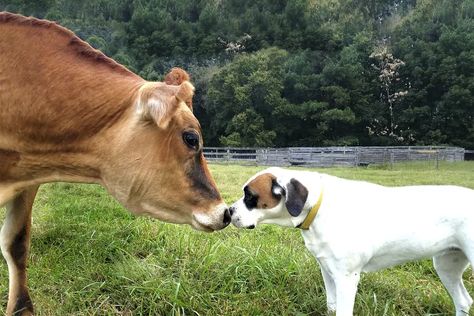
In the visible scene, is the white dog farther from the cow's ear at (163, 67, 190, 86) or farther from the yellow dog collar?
the cow's ear at (163, 67, 190, 86)

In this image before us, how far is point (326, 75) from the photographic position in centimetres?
4978

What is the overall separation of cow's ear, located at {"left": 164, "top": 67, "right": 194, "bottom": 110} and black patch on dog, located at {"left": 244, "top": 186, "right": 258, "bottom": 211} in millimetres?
948

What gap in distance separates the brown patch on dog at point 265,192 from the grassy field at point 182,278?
2.08ft

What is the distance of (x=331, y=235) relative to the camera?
3.53m

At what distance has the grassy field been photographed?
372cm

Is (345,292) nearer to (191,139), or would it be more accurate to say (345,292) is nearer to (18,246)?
(191,139)

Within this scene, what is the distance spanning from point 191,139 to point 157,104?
260 mm

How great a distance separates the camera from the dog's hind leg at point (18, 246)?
11.6 feet

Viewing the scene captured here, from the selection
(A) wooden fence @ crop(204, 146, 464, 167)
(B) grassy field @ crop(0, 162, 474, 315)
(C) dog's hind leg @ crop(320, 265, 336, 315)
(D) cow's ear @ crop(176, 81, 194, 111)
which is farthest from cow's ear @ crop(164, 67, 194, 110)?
(A) wooden fence @ crop(204, 146, 464, 167)

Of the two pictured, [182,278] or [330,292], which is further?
[182,278]

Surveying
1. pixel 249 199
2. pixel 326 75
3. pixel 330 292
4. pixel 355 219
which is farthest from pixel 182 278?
pixel 326 75

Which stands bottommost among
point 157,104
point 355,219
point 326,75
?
point 355,219

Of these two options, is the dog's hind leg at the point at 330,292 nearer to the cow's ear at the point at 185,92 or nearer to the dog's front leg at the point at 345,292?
the dog's front leg at the point at 345,292

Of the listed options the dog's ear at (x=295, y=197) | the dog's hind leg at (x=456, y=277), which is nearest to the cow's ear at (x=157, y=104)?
the dog's ear at (x=295, y=197)
